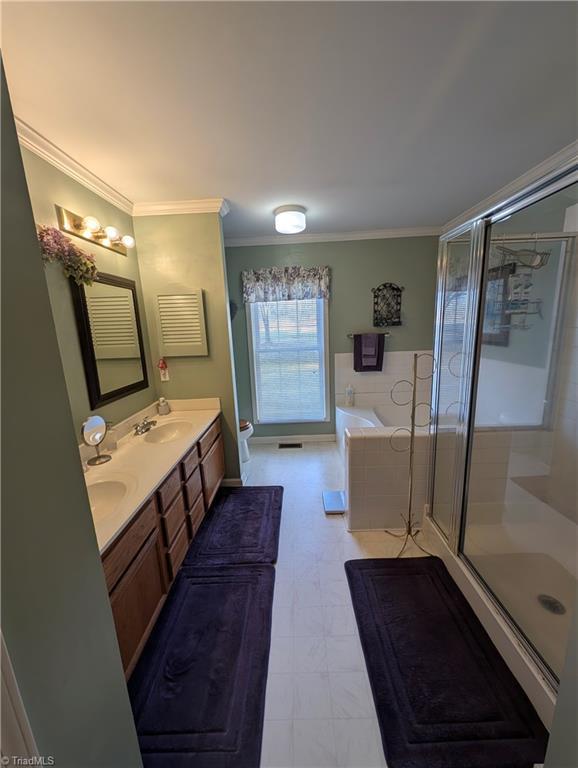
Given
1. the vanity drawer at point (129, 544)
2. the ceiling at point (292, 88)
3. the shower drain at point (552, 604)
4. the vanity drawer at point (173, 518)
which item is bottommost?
the shower drain at point (552, 604)

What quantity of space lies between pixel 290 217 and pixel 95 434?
221cm

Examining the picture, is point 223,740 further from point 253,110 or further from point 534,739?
point 253,110

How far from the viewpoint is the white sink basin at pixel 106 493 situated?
59.8 inches

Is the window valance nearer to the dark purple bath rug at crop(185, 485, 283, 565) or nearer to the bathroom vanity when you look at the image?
the bathroom vanity

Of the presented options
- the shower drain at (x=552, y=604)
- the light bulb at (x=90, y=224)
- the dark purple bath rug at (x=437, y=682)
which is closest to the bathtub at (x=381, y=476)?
the dark purple bath rug at (x=437, y=682)

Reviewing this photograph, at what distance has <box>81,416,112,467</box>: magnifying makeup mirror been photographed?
1.76 m

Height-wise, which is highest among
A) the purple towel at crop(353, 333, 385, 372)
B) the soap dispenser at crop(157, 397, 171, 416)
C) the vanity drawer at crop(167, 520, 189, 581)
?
the purple towel at crop(353, 333, 385, 372)

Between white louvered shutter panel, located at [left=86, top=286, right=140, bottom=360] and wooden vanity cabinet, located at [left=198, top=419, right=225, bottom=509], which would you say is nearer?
white louvered shutter panel, located at [left=86, top=286, right=140, bottom=360]

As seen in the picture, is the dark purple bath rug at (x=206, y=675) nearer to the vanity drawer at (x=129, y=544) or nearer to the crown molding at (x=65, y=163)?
the vanity drawer at (x=129, y=544)

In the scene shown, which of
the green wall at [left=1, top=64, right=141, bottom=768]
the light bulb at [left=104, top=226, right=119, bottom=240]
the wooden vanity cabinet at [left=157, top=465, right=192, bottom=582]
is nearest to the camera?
the green wall at [left=1, top=64, right=141, bottom=768]

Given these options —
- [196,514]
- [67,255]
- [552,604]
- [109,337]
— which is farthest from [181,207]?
[552,604]

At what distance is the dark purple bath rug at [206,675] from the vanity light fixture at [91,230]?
7.34ft

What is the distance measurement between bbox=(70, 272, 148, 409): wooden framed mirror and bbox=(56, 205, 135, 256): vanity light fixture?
215mm

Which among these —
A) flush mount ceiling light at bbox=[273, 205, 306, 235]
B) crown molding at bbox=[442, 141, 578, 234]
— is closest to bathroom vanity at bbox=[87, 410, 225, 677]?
flush mount ceiling light at bbox=[273, 205, 306, 235]
